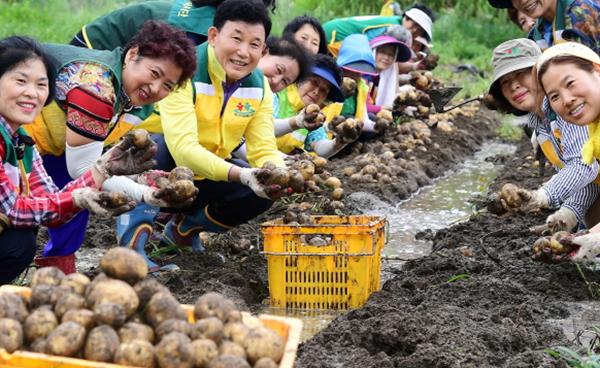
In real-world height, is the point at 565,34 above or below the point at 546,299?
above

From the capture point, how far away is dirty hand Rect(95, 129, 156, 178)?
3559mm

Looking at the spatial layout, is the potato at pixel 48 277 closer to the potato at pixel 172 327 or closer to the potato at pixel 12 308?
the potato at pixel 12 308

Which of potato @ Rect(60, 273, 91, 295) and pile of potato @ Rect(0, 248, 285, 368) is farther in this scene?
potato @ Rect(60, 273, 91, 295)

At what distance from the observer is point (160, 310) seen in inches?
91.5

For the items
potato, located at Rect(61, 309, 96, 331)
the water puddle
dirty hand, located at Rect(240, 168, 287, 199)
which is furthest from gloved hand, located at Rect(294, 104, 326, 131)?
potato, located at Rect(61, 309, 96, 331)

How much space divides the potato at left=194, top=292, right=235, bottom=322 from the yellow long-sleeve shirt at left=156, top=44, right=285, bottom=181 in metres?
2.15

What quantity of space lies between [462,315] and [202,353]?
1720 mm

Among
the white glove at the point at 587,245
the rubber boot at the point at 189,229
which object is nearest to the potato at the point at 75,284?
the white glove at the point at 587,245

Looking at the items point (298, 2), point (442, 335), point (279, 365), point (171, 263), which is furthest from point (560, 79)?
point (298, 2)

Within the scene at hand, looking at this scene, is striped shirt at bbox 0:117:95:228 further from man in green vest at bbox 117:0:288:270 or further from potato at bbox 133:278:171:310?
potato at bbox 133:278:171:310

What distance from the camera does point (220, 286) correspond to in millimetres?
4086

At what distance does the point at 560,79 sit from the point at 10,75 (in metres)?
2.24

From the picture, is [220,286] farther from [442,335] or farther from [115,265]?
[115,265]

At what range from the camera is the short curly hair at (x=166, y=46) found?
13.0ft
